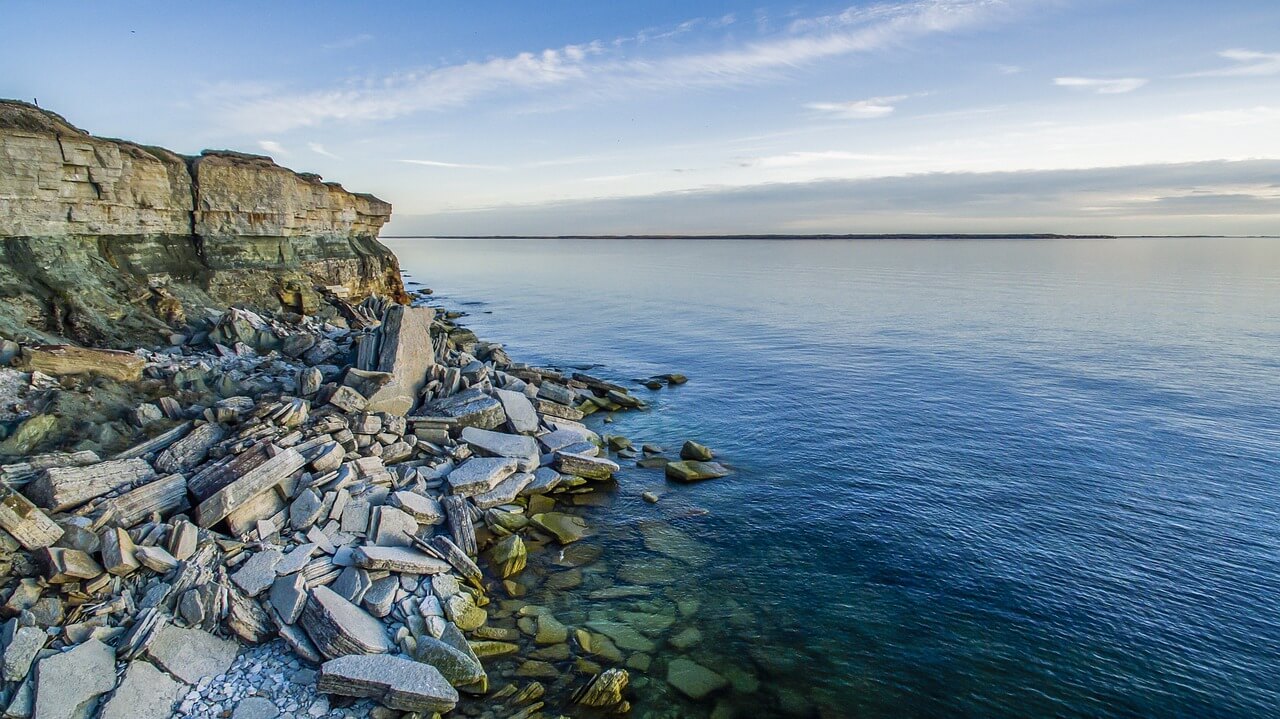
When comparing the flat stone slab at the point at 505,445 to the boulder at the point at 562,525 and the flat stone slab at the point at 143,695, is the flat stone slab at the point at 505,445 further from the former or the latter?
the flat stone slab at the point at 143,695

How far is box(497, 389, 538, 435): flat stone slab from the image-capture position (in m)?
19.3

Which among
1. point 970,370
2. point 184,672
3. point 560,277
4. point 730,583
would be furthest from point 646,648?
point 560,277

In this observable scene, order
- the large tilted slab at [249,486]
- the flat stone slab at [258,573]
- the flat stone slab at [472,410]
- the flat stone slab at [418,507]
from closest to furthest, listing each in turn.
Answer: the flat stone slab at [258,573] → the large tilted slab at [249,486] → the flat stone slab at [418,507] → the flat stone slab at [472,410]

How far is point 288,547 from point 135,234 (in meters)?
20.8

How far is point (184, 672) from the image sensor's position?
888cm

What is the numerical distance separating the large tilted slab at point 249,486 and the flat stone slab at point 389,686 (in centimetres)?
465

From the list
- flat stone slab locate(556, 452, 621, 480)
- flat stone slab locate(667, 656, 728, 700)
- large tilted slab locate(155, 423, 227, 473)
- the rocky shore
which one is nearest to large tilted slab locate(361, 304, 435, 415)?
the rocky shore

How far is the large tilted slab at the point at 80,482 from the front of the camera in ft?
36.2

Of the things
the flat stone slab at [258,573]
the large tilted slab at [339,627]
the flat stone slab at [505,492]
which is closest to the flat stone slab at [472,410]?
the flat stone slab at [505,492]

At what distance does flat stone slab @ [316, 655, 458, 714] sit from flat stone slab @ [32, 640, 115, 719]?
9.00 ft

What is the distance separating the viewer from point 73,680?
8281 millimetres

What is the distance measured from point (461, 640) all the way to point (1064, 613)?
10915mm

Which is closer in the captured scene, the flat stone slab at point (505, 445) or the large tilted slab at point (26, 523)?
the large tilted slab at point (26, 523)

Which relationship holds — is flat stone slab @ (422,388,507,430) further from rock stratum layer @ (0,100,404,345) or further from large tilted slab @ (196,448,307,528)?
rock stratum layer @ (0,100,404,345)
